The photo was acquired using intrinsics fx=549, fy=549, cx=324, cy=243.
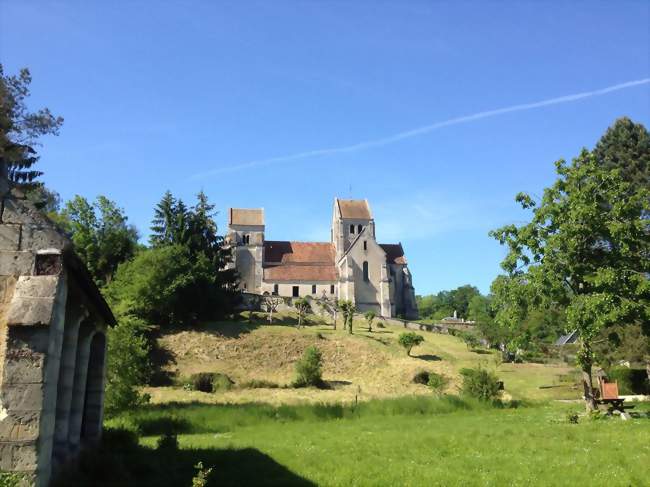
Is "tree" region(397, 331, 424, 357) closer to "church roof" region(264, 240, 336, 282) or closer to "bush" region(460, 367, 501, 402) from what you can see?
"bush" region(460, 367, 501, 402)

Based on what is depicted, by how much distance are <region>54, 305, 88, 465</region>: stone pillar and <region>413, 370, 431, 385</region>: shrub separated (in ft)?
115

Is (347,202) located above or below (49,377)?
above

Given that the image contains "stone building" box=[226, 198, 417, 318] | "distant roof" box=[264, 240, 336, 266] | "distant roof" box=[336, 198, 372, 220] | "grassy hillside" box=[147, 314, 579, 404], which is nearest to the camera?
"grassy hillside" box=[147, 314, 579, 404]

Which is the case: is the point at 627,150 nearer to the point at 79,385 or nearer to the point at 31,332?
the point at 79,385

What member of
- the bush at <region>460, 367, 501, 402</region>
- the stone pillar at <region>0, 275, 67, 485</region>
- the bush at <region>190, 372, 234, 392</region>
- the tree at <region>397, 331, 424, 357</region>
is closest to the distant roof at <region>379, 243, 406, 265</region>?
the tree at <region>397, 331, 424, 357</region>

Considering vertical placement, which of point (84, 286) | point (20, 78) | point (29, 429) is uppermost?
point (20, 78)

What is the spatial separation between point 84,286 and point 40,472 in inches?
109

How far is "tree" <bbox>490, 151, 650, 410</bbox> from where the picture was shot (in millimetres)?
19625

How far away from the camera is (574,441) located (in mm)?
14250

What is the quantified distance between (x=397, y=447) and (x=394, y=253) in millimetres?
69514

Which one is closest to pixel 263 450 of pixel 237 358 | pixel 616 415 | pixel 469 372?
pixel 616 415

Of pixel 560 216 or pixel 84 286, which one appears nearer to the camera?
pixel 84 286

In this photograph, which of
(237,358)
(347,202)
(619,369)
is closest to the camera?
(619,369)

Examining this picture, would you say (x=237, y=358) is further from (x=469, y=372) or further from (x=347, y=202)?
(x=347, y=202)
